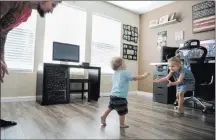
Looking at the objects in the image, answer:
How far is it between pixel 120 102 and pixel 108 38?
17.4 inches

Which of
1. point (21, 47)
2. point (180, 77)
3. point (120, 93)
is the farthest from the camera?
point (180, 77)

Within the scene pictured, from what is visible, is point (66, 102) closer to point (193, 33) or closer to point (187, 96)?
point (187, 96)

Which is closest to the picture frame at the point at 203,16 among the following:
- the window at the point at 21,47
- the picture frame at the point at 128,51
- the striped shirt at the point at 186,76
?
the striped shirt at the point at 186,76

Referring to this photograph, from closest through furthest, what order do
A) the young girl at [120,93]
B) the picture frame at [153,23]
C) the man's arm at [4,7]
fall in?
the man's arm at [4,7]
the young girl at [120,93]
the picture frame at [153,23]

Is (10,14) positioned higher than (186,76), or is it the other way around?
(10,14)

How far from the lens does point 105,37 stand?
→ 3.54ft

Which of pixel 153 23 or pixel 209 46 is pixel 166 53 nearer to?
pixel 209 46

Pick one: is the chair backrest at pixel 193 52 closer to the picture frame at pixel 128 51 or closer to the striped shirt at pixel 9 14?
the picture frame at pixel 128 51

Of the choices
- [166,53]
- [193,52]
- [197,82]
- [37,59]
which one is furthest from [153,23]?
[37,59]

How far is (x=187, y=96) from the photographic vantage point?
1.89 metres

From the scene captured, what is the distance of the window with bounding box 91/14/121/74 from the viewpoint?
3.49 ft

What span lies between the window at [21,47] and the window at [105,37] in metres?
0.54

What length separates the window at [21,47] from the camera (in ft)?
1.48

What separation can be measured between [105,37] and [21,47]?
65cm
